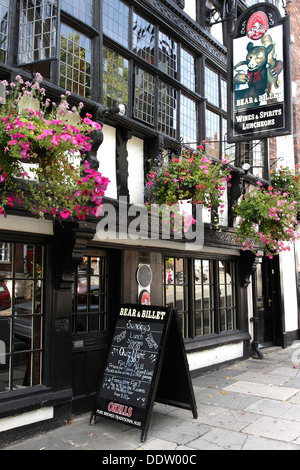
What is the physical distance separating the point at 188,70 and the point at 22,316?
20.6 ft

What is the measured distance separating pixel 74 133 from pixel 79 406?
12.9 ft

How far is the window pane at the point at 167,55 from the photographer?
7824 mm

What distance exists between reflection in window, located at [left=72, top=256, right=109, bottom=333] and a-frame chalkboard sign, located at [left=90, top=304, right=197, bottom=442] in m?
0.65

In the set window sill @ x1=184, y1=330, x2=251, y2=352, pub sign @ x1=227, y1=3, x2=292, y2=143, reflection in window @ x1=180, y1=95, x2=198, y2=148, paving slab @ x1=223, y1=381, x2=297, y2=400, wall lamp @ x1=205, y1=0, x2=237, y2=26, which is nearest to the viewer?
paving slab @ x1=223, y1=381, x2=297, y2=400

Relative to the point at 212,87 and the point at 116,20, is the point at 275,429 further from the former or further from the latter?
the point at 212,87

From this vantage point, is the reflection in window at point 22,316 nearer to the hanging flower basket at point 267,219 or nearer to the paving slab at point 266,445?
the paving slab at point 266,445

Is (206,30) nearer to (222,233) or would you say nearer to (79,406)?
(222,233)

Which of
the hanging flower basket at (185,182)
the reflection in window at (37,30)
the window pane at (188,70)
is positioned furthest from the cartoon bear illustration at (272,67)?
the reflection in window at (37,30)

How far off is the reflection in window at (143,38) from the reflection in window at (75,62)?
4.15ft

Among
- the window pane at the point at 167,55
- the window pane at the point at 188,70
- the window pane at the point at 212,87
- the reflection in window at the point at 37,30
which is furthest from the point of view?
the window pane at the point at 212,87

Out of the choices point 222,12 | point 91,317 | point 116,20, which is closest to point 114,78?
point 116,20

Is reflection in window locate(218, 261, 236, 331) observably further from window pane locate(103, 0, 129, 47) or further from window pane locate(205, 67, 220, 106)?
window pane locate(103, 0, 129, 47)

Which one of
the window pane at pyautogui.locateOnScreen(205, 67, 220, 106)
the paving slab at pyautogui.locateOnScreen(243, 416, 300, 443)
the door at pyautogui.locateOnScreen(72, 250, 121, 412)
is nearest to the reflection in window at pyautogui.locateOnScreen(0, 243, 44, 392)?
the door at pyautogui.locateOnScreen(72, 250, 121, 412)

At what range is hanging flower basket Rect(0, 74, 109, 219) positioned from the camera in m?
3.69
